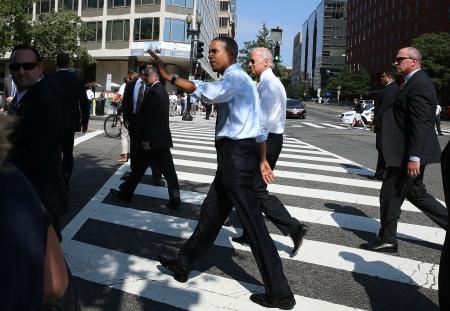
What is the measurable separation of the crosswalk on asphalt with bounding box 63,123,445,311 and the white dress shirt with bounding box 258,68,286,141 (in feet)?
3.91

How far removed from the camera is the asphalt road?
3.69m

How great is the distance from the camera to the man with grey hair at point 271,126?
4.59m

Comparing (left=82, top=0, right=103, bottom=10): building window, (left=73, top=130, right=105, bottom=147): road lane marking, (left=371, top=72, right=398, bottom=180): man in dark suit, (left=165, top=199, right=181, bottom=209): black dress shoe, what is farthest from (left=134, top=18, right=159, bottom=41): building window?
(left=165, top=199, right=181, bottom=209): black dress shoe

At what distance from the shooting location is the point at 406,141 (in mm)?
4719

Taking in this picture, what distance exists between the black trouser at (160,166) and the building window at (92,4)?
159 feet

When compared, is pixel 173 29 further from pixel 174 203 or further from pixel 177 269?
pixel 177 269

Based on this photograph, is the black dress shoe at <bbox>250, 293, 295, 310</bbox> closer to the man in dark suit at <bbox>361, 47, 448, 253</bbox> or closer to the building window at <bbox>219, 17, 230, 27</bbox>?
the man in dark suit at <bbox>361, 47, 448, 253</bbox>

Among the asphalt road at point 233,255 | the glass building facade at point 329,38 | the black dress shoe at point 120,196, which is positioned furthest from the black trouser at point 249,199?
the glass building facade at point 329,38

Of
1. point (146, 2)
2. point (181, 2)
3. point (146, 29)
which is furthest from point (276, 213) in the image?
point (146, 2)

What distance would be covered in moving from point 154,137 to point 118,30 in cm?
4599

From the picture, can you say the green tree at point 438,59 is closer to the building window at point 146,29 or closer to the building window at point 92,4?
the building window at point 146,29

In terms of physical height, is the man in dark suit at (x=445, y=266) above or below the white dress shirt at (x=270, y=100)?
below

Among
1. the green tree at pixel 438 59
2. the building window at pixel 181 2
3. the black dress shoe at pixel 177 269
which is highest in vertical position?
the building window at pixel 181 2

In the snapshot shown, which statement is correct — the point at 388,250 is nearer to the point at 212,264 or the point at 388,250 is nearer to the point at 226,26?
the point at 212,264
